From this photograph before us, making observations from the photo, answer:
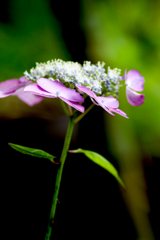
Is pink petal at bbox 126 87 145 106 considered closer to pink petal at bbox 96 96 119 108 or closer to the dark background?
pink petal at bbox 96 96 119 108

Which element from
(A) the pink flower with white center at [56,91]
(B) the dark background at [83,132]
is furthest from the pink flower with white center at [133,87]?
(B) the dark background at [83,132]

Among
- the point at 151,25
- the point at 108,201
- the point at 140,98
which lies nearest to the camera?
the point at 140,98

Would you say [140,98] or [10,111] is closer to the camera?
[140,98]

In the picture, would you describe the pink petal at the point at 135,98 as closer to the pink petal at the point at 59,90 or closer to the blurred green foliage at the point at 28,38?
the pink petal at the point at 59,90

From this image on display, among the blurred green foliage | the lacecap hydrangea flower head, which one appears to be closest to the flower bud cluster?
the lacecap hydrangea flower head

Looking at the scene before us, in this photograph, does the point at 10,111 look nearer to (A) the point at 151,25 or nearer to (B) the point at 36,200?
(B) the point at 36,200

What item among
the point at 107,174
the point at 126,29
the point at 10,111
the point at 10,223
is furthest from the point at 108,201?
the point at 126,29
